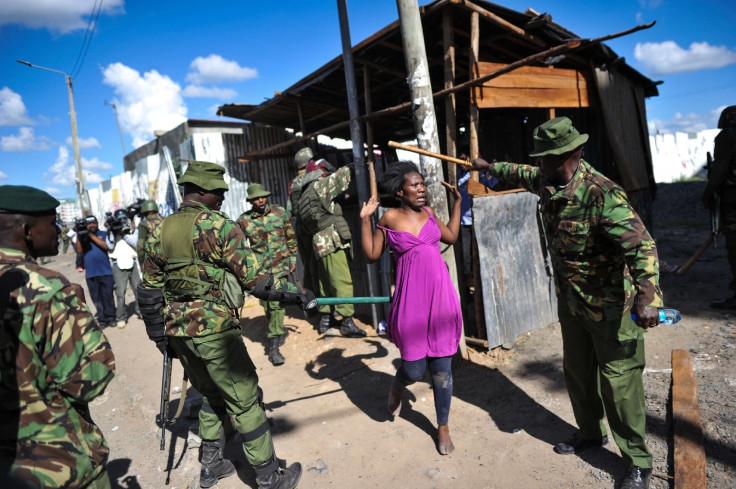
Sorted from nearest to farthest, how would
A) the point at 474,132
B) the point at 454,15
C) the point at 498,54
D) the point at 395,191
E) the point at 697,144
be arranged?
the point at 395,191 → the point at 474,132 → the point at 454,15 → the point at 498,54 → the point at 697,144

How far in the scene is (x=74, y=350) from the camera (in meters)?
1.57

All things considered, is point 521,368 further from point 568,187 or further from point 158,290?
point 158,290

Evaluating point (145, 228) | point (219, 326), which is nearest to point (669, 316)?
point (219, 326)

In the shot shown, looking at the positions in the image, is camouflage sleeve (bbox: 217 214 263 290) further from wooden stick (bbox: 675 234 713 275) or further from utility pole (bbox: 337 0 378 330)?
wooden stick (bbox: 675 234 713 275)

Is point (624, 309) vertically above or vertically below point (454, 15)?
below

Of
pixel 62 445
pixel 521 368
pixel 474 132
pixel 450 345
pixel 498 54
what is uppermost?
pixel 498 54

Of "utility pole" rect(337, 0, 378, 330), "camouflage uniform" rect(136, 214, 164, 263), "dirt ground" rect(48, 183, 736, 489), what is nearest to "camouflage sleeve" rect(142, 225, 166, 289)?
"dirt ground" rect(48, 183, 736, 489)

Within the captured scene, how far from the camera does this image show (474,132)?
4.61 m

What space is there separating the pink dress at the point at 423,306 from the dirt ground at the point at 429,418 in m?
0.80

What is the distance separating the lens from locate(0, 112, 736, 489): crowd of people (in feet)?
4.99

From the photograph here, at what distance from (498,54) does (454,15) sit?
1.63m

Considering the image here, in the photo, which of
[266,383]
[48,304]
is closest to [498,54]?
[266,383]

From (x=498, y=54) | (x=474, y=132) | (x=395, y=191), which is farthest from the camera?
(x=498, y=54)

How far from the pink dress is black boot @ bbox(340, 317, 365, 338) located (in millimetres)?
2580
